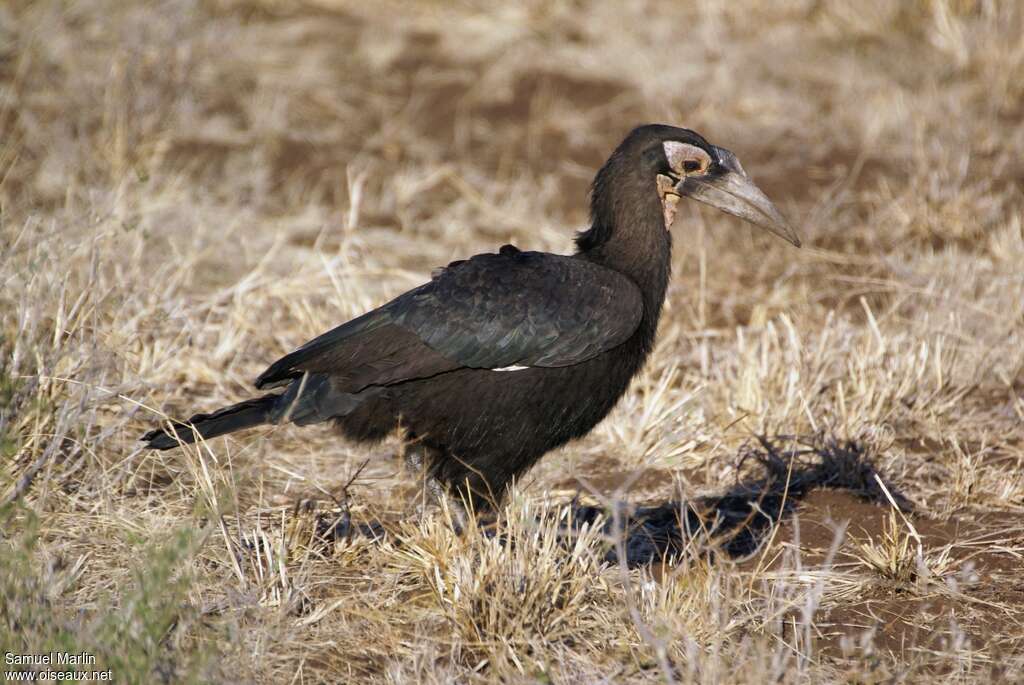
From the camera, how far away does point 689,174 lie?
4.43 metres

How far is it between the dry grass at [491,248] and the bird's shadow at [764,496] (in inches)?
1.6

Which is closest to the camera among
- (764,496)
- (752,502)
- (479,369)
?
(479,369)

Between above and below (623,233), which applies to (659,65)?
below

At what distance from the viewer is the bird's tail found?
395 centimetres

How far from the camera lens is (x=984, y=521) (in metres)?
4.57

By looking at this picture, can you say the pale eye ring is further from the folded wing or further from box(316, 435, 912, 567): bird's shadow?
box(316, 435, 912, 567): bird's shadow

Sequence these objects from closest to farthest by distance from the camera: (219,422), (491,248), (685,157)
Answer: (219,422) → (685,157) → (491,248)

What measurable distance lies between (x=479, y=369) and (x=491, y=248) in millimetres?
3209

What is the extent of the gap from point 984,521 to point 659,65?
579 cm

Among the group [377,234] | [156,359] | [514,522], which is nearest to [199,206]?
[377,234]

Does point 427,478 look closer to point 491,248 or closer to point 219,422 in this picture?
point 219,422

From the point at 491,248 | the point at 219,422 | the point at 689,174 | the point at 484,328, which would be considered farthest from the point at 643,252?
the point at 491,248

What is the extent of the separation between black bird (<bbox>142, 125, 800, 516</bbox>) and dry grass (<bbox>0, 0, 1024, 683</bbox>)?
0.70 feet

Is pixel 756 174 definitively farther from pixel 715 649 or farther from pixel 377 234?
pixel 715 649
